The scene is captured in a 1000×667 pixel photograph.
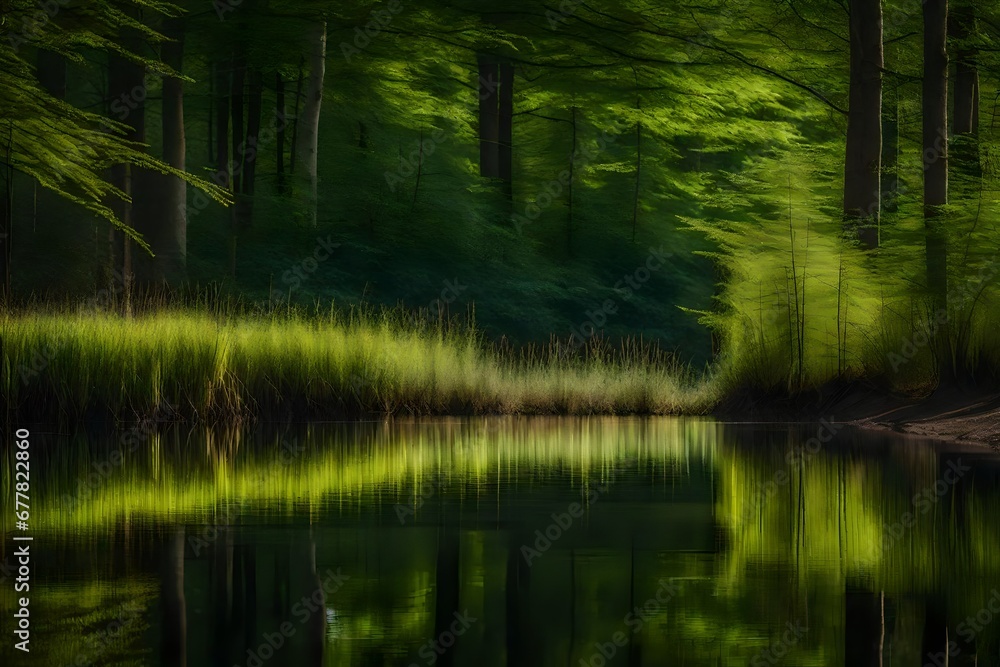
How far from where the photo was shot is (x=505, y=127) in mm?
39219

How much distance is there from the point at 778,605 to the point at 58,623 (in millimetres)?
2463

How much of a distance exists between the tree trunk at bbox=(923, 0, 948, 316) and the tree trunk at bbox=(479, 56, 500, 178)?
17.2 metres

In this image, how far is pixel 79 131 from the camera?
18.1 metres

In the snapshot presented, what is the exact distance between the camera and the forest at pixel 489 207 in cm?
1817

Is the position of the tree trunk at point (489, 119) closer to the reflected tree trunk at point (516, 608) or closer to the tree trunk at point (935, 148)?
the tree trunk at point (935, 148)

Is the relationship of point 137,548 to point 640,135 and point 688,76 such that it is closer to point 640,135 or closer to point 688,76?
point 688,76

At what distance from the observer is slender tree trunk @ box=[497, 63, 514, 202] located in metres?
39.0

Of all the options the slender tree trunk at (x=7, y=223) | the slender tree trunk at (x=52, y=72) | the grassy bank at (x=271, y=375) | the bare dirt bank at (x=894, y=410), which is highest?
the slender tree trunk at (x=52, y=72)

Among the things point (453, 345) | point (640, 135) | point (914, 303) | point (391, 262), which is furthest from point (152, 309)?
point (640, 135)

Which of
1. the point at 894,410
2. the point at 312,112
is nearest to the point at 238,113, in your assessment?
the point at 312,112

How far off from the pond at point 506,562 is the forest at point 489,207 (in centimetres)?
670

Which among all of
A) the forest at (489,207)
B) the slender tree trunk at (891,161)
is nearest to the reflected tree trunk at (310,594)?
the forest at (489,207)

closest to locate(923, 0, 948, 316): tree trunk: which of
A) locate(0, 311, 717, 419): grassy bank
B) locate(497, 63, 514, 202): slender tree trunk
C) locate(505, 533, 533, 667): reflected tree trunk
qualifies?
locate(0, 311, 717, 419): grassy bank

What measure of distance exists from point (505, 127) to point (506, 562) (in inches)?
1319
